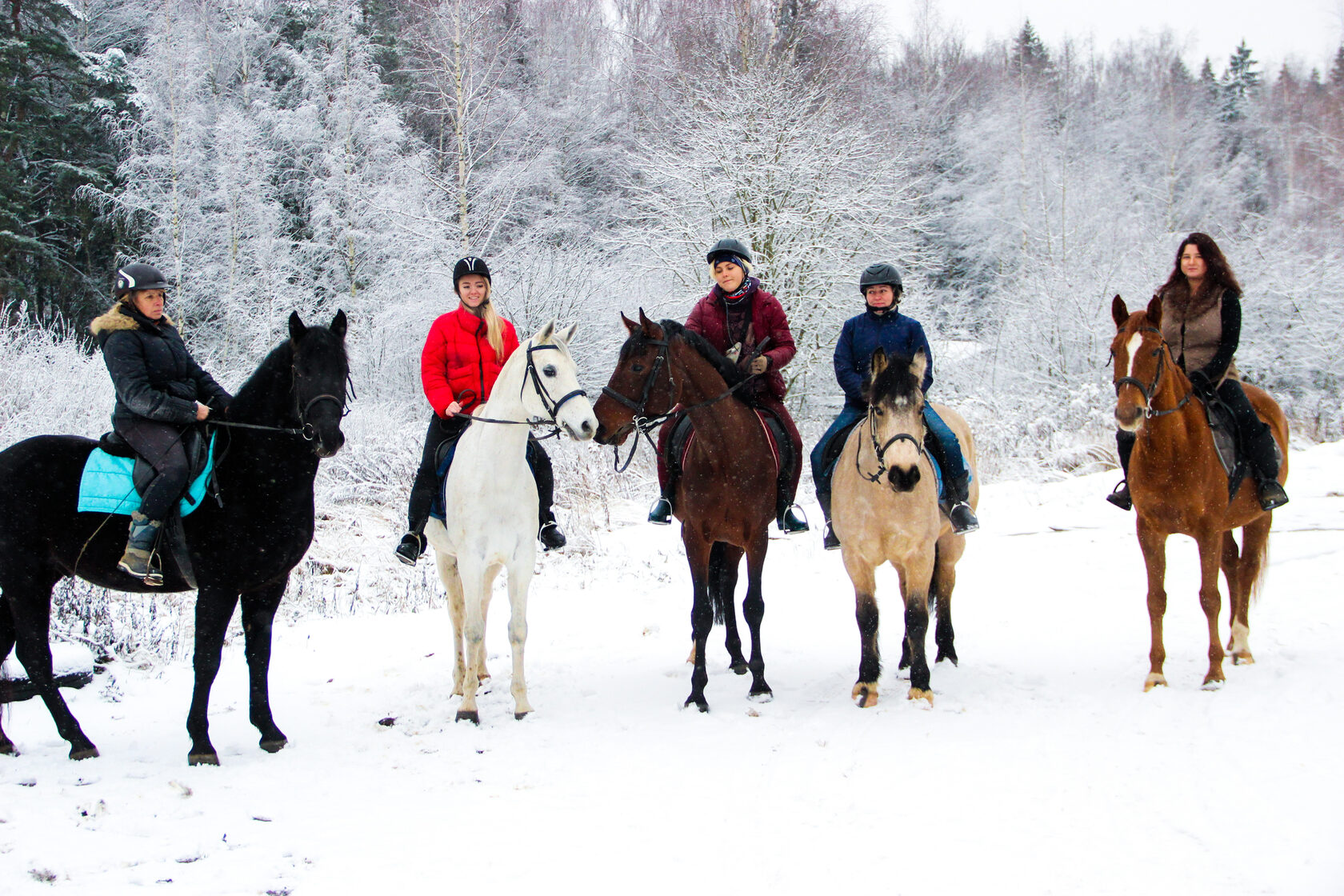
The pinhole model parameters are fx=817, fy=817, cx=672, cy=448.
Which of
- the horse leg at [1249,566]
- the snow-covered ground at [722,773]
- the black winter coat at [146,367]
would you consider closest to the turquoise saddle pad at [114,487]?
the black winter coat at [146,367]

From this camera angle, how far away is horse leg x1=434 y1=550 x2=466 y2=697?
584 centimetres

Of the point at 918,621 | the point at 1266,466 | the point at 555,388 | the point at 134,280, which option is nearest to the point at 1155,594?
the point at 1266,466

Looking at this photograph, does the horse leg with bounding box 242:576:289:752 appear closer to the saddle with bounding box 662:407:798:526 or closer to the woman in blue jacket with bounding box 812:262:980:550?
the saddle with bounding box 662:407:798:526

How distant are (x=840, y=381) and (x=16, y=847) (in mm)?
5302

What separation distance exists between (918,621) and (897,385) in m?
1.58

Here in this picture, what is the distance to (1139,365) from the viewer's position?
17.7 ft

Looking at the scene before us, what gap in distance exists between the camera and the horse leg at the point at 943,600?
6.27m

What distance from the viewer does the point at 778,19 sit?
23.8 meters

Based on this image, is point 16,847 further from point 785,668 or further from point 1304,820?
point 1304,820

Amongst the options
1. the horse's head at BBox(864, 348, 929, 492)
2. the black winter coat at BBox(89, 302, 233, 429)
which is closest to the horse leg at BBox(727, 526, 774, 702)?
the horse's head at BBox(864, 348, 929, 492)

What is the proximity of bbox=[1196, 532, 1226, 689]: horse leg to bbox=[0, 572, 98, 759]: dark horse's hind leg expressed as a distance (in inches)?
270

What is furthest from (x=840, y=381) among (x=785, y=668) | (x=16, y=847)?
(x=16, y=847)

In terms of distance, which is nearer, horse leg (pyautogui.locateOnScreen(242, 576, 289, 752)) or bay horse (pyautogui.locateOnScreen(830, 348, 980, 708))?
horse leg (pyautogui.locateOnScreen(242, 576, 289, 752))

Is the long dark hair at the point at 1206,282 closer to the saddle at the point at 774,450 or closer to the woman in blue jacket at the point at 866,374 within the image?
the woman in blue jacket at the point at 866,374
